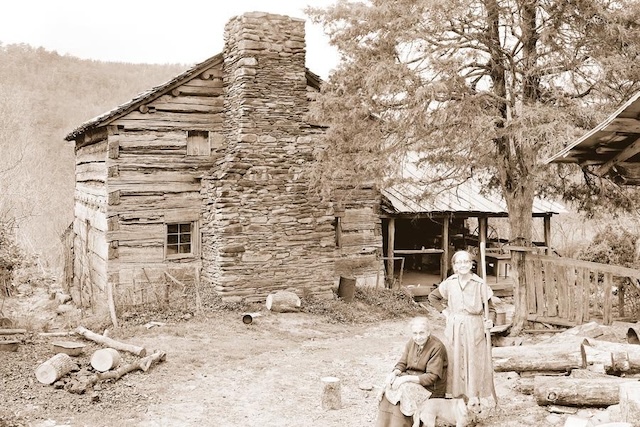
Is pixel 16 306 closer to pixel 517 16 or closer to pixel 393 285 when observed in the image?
pixel 393 285

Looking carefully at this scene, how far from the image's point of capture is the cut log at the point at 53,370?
29.6ft

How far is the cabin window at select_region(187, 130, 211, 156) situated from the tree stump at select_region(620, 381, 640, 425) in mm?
12910

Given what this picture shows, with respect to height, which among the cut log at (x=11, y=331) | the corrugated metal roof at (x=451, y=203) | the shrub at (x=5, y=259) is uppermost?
the corrugated metal roof at (x=451, y=203)

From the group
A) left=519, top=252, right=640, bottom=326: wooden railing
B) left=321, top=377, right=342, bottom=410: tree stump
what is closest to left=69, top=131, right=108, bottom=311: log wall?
left=321, top=377, right=342, bottom=410: tree stump

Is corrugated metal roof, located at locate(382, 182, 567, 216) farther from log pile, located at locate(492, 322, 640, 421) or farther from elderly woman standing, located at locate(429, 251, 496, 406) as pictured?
elderly woman standing, located at locate(429, 251, 496, 406)

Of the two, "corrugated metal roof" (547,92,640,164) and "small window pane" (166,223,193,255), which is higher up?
"corrugated metal roof" (547,92,640,164)

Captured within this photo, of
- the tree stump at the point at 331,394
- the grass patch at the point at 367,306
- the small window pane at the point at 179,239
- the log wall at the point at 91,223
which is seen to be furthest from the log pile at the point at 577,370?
the log wall at the point at 91,223

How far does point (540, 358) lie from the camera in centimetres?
776

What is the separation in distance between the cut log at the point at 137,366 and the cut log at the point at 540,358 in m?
5.60

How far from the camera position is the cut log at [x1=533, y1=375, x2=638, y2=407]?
645 centimetres

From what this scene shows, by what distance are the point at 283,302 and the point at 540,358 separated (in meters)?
8.04

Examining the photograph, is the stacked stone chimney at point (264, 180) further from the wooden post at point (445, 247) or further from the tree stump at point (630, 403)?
the tree stump at point (630, 403)

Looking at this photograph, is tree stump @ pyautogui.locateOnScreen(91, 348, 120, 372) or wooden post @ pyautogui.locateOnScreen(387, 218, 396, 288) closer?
tree stump @ pyautogui.locateOnScreen(91, 348, 120, 372)

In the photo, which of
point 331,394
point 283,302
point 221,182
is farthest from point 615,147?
point 221,182
